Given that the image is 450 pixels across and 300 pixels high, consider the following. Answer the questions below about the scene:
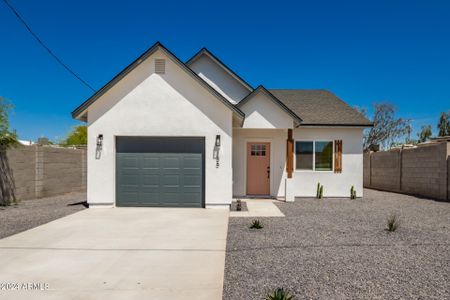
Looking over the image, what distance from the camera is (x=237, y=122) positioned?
12.0m

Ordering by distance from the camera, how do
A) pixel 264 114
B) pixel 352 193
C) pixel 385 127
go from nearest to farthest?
pixel 264 114 → pixel 352 193 → pixel 385 127

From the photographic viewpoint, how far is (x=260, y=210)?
1039 centimetres

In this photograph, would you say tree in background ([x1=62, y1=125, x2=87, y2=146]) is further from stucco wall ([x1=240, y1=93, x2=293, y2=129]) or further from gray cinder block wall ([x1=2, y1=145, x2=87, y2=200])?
stucco wall ([x1=240, y1=93, x2=293, y2=129])

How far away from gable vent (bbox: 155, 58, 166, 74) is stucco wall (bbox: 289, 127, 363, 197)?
21.9 feet

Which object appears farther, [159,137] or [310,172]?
[310,172]

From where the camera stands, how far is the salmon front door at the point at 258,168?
13.8 meters

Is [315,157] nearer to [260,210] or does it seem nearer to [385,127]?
[260,210]

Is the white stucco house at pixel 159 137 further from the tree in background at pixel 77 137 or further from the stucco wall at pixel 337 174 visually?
the tree in background at pixel 77 137

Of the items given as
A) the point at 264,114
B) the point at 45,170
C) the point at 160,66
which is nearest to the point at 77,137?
the point at 45,170

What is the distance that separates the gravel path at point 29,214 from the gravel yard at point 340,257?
5398 millimetres

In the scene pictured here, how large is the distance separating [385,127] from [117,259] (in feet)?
134

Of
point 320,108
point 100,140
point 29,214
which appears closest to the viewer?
point 29,214

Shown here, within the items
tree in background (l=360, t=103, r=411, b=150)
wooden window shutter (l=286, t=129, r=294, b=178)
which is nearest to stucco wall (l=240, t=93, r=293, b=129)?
wooden window shutter (l=286, t=129, r=294, b=178)

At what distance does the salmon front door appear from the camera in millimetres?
13766
